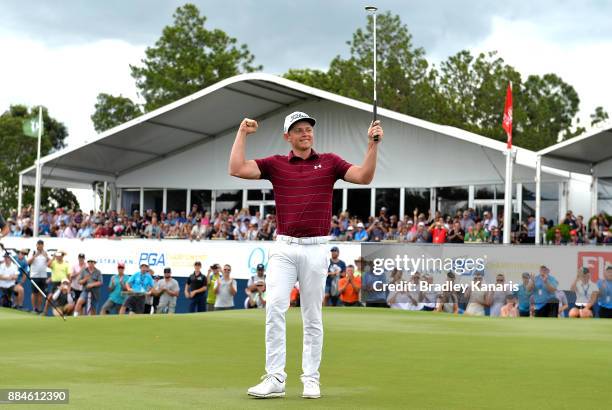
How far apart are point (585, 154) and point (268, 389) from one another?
2632 centimetres

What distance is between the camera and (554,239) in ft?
85.6

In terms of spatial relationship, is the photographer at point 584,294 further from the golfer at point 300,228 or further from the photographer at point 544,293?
the golfer at point 300,228

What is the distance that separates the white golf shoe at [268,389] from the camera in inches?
265

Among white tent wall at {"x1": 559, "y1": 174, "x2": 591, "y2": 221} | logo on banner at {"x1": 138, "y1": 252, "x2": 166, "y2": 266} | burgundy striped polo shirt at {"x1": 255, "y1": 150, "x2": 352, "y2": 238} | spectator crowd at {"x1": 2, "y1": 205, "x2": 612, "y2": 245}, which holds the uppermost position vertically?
white tent wall at {"x1": 559, "y1": 174, "x2": 591, "y2": 221}

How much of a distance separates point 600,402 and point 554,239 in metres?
19.9

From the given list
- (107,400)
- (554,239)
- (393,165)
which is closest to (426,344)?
(107,400)

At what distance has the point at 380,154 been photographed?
124 feet

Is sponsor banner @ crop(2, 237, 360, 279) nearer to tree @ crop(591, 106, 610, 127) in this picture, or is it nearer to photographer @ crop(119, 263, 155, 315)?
photographer @ crop(119, 263, 155, 315)

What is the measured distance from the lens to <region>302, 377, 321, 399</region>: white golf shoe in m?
6.79

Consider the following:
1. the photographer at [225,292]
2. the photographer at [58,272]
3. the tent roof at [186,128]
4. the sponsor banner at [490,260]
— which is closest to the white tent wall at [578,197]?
the tent roof at [186,128]

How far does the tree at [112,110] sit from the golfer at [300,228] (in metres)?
68.6

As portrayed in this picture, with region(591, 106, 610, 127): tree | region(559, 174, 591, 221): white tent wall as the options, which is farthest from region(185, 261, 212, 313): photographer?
region(591, 106, 610, 127): tree

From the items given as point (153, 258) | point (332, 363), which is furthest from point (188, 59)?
point (332, 363)

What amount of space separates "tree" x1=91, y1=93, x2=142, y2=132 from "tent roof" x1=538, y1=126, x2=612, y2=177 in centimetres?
4797
